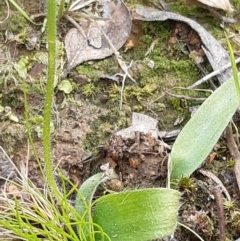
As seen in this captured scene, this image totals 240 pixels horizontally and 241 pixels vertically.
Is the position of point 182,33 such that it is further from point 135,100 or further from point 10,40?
point 10,40

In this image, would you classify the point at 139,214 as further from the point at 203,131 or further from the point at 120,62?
the point at 120,62

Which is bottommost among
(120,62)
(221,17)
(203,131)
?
(203,131)

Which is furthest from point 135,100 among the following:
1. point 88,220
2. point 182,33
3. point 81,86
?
point 88,220

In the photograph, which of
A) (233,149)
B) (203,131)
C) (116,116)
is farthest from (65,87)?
(233,149)

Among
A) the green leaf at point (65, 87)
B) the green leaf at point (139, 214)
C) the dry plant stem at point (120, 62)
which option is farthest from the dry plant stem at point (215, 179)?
the green leaf at point (65, 87)

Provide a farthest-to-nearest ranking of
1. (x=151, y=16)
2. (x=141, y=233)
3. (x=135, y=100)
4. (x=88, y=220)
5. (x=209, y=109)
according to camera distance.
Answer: (x=151, y=16), (x=135, y=100), (x=209, y=109), (x=88, y=220), (x=141, y=233)

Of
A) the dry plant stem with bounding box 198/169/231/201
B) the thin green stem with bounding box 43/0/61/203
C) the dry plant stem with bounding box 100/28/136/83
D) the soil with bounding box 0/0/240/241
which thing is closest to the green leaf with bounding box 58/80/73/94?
the soil with bounding box 0/0/240/241
